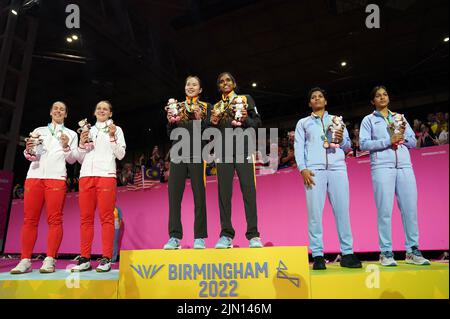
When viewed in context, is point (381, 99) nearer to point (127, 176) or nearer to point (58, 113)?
point (58, 113)

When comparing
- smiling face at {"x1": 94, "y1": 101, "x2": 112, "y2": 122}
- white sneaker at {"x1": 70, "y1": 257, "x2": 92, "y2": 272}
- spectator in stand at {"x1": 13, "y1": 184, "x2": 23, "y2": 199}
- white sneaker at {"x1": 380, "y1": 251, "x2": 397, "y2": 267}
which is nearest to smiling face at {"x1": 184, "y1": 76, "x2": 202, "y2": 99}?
smiling face at {"x1": 94, "y1": 101, "x2": 112, "y2": 122}

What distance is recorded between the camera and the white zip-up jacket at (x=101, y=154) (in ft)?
11.6

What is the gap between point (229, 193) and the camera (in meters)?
3.24

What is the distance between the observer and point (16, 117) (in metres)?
7.21

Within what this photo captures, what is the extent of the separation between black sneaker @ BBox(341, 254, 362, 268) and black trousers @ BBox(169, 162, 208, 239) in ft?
4.30

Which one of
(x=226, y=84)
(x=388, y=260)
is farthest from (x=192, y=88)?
(x=388, y=260)

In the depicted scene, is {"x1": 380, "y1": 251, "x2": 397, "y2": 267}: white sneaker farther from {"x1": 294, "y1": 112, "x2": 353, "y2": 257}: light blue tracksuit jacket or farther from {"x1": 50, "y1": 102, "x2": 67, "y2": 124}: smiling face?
{"x1": 50, "y1": 102, "x2": 67, "y2": 124}: smiling face

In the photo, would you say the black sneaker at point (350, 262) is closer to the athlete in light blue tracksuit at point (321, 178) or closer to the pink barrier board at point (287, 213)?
the athlete in light blue tracksuit at point (321, 178)

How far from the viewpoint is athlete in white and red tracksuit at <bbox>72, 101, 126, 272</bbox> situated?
134 inches

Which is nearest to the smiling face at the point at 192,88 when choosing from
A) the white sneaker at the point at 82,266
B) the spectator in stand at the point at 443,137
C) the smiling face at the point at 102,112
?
the smiling face at the point at 102,112

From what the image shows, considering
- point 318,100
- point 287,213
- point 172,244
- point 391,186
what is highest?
point 318,100

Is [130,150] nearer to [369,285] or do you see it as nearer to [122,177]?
[122,177]

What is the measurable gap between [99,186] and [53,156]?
698 millimetres

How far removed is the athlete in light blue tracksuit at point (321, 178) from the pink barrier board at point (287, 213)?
1903mm
